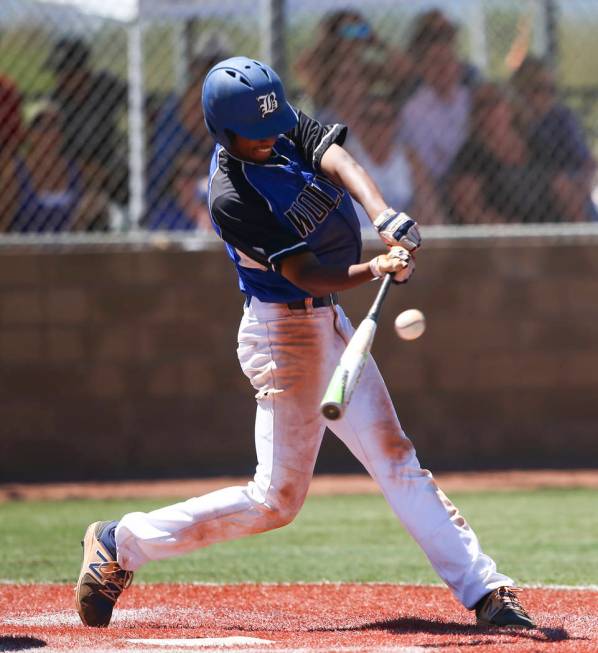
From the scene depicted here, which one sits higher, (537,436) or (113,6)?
(113,6)

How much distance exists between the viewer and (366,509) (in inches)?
309

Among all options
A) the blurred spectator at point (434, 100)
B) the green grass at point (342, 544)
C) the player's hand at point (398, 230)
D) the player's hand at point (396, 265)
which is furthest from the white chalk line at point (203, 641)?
the blurred spectator at point (434, 100)

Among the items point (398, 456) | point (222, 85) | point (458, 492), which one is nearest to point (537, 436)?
point (458, 492)

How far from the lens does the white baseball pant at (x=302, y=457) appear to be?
4.37 metres

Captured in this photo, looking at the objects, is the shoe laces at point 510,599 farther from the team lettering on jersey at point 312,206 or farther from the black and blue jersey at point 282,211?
the team lettering on jersey at point 312,206

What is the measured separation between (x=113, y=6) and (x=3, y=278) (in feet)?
6.97

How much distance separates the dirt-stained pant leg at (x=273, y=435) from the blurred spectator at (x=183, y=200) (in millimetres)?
4553

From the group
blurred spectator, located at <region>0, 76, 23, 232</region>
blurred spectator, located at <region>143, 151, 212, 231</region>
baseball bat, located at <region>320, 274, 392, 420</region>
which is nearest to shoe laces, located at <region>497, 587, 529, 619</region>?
baseball bat, located at <region>320, 274, 392, 420</region>

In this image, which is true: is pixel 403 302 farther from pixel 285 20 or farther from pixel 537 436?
pixel 285 20

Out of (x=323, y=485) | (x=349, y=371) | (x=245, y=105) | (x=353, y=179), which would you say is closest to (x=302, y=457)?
(x=349, y=371)

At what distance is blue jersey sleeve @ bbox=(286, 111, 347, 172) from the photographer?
4445 mm

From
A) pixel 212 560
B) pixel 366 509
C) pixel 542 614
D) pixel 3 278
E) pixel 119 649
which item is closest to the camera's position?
pixel 119 649

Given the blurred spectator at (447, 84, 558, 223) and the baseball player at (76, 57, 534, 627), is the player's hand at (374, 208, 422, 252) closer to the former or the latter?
the baseball player at (76, 57, 534, 627)

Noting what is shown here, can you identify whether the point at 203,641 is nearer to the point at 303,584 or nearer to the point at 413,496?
the point at 413,496
